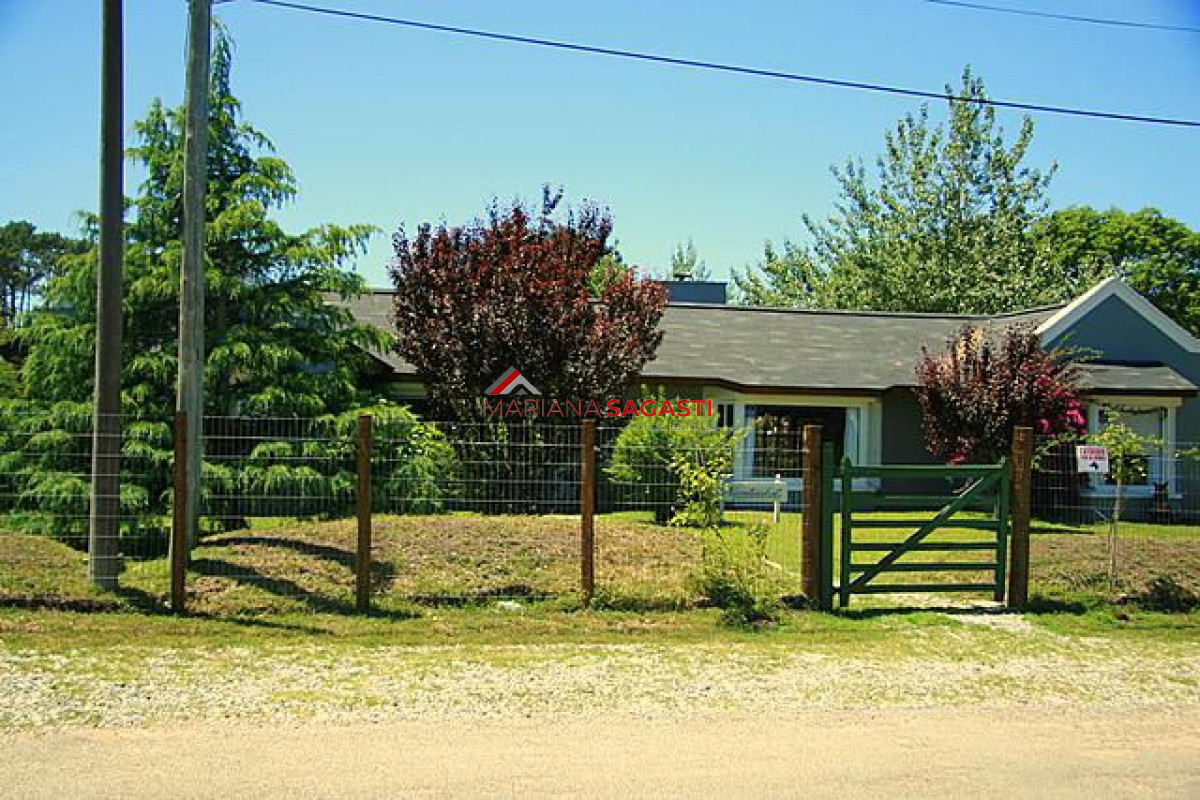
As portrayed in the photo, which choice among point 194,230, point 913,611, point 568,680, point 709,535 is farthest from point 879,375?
point 568,680

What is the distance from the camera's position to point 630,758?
19.0 feet

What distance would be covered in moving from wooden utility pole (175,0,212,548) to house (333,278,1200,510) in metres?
7.93

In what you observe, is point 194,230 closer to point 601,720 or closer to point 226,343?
point 226,343

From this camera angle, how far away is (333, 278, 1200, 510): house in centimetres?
2006

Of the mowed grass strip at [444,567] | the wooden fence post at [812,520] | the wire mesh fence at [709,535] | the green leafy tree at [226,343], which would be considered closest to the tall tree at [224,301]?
the green leafy tree at [226,343]

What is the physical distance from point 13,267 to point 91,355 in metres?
56.7

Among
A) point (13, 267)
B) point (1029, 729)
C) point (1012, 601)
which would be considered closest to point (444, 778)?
point (1029, 729)

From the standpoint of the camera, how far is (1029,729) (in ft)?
21.6

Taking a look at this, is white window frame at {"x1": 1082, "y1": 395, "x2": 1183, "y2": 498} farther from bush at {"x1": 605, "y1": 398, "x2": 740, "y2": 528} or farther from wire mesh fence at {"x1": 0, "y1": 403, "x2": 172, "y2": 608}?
wire mesh fence at {"x1": 0, "y1": 403, "x2": 172, "y2": 608}

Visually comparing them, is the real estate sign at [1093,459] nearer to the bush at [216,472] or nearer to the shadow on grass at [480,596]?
the shadow on grass at [480,596]

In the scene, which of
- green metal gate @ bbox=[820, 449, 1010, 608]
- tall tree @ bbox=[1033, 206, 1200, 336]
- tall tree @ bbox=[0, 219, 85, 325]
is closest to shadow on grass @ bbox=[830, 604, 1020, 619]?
green metal gate @ bbox=[820, 449, 1010, 608]

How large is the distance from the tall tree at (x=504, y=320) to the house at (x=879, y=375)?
9.28 feet

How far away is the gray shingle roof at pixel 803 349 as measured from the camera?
20062 mm

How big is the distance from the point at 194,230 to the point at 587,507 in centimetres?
478
